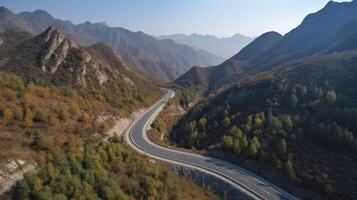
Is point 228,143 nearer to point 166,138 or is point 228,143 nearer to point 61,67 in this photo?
point 166,138

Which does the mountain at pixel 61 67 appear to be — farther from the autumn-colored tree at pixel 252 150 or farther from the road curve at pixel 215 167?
the autumn-colored tree at pixel 252 150

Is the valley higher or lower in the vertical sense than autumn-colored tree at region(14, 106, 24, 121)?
lower

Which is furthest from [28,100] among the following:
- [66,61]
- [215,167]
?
[66,61]

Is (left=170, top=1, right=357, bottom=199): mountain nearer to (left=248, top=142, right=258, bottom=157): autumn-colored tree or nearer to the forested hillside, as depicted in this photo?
(left=248, top=142, right=258, bottom=157): autumn-colored tree

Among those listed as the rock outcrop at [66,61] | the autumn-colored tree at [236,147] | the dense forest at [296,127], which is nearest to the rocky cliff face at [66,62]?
the rock outcrop at [66,61]

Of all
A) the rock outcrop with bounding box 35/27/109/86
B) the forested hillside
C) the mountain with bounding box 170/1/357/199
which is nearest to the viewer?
the forested hillside

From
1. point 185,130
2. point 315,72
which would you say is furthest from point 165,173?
point 315,72

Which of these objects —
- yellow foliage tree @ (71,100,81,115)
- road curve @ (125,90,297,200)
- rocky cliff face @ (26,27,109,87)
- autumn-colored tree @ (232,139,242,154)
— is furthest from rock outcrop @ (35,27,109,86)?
autumn-colored tree @ (232,139,242,154)

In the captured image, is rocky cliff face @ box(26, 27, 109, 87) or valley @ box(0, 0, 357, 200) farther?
rocky cliff face @ box(26, 27, 109, 87)

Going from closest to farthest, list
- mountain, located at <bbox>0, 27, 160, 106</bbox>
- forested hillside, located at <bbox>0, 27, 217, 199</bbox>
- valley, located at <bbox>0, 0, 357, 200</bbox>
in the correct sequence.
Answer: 1. forested hillside, located at <bbox>0, 27, 217, 199</bbox>
2. valley, located at <bbox>0, 0, 357, 200</bbox>
3. mountain, located at <bbox>0, 27, 160, 106</bbox>
